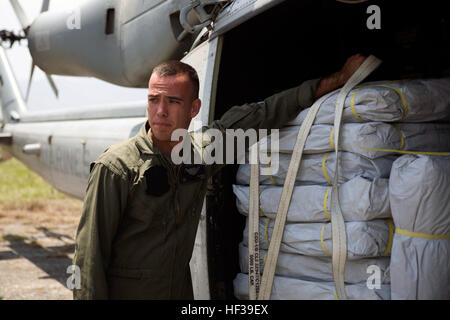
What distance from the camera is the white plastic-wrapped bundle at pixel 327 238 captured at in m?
2.01

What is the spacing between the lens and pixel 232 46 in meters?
2.74

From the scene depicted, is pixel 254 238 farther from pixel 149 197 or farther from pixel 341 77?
pixel 341 77

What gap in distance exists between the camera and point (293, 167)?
226 cm

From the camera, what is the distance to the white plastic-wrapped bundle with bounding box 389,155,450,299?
1.80 metres

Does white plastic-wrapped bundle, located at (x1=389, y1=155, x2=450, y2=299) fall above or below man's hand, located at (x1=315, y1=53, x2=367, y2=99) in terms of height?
below

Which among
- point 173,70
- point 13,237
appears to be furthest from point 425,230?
point 13,237

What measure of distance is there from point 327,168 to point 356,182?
0.18 meters

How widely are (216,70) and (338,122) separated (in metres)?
0.78

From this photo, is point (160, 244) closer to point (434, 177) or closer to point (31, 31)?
point (434, 177)

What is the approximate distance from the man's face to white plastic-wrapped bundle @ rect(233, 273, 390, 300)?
949 millimetres

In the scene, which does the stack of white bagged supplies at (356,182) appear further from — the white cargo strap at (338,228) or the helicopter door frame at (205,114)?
the helicopter door frame at (205,114)

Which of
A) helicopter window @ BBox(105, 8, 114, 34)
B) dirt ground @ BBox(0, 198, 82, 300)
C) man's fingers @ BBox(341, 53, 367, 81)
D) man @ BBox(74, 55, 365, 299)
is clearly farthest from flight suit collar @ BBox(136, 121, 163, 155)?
dirt ground @ BBox(0, 198, 82, 300)

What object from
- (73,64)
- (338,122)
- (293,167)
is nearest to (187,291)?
(293,167)

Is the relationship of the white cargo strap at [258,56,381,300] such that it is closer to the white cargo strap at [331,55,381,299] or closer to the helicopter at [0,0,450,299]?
the white cargo strap at [331,55,381,299]
